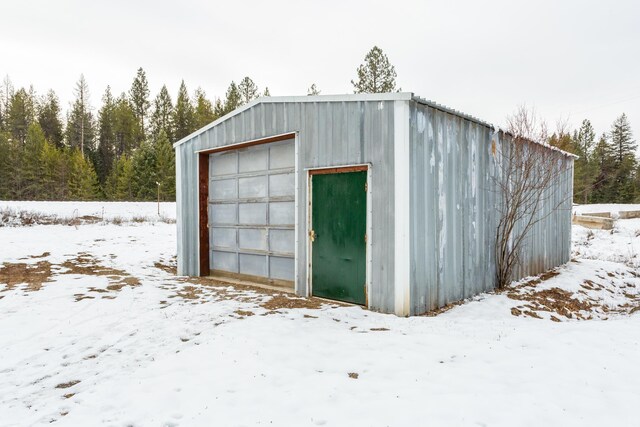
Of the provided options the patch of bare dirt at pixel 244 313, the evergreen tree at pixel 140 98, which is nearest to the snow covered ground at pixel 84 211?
the patch of bare dirt at pixel 244 313

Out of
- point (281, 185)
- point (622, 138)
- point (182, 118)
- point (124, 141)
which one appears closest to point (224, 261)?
point (281, 185)

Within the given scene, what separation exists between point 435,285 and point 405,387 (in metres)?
2.77

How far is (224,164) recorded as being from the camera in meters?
7.80

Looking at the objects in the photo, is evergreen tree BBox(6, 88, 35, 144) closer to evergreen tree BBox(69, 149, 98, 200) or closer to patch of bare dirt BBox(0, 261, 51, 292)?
evergreen tree BBox(69, 149, 98, 200)

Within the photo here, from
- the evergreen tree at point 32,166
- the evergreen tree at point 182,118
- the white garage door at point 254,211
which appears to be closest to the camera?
the white garage door at point 254,211

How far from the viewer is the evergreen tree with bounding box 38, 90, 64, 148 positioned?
39.6 metres

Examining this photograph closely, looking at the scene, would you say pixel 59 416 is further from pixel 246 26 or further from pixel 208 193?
pixel 246 26

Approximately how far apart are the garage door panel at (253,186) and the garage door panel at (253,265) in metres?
1.22

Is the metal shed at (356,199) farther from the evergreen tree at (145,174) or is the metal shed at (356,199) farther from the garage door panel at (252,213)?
the evergreen tree at (145,174)

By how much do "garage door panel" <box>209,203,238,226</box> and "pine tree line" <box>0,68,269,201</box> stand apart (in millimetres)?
24406

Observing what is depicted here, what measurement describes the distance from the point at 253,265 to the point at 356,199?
116 inches

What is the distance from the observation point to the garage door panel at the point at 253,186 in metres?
6.99

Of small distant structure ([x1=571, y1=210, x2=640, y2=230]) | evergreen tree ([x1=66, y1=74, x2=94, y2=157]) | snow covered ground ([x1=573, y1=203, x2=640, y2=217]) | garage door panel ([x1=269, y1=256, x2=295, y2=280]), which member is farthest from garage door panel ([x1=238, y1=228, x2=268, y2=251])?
evergreen tree ([x1=66, y1=74, x2=94, y2=157])

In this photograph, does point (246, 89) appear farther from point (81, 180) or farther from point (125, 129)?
point (81, 180)
